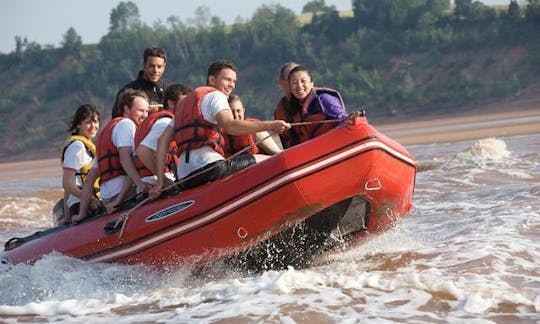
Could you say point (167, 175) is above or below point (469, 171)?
above

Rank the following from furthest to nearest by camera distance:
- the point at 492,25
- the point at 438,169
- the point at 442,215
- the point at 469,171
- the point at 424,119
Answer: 1. the point at 492,25
2. the point at 424,119
3. the point at 438,169
4. the point at 469,171
5. the point at 442,215

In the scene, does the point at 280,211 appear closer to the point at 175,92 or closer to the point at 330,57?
the point at 175,92

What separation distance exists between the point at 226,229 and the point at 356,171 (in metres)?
0.86

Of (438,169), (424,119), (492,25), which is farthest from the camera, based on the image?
(492,25)

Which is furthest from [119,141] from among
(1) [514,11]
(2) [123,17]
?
(2) [123,17]

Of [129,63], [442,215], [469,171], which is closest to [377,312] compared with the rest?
[442,215]

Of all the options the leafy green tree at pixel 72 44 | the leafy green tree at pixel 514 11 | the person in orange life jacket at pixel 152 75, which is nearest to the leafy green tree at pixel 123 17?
the leafy green tree at pixel 72 44

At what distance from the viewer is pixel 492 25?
34.4m

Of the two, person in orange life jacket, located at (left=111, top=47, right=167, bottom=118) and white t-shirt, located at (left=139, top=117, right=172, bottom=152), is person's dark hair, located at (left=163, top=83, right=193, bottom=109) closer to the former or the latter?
white t-shirt, located at (left=139, top=117, right=172, bottom=152)

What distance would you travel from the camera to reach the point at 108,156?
6469mm

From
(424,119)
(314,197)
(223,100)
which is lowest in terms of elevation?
(424,119)

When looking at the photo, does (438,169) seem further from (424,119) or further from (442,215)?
(424,119)

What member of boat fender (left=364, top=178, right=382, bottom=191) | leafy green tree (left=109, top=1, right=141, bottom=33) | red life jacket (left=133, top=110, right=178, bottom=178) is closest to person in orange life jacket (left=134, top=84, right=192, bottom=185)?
red life jacket (left=133, top=110, right=178, bottom=178)

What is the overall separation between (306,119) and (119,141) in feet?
4.43
